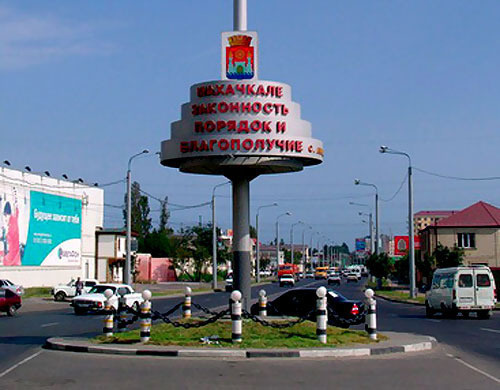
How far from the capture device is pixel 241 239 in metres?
23.1

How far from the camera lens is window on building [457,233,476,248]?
247 feet

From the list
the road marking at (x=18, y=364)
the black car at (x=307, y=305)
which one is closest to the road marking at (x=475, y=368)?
the black car at (x=307, y=305)

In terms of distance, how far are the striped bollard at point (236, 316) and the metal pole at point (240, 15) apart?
849 centimetres

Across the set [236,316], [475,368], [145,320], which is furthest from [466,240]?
[475,368]

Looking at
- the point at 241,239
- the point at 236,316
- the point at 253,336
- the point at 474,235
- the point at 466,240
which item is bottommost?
the point at 253,336

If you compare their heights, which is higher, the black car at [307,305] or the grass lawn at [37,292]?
the black car at [307,305]

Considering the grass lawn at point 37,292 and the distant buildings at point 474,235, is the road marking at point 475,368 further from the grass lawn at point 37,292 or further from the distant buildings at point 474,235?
the distant buildings at point 474,235

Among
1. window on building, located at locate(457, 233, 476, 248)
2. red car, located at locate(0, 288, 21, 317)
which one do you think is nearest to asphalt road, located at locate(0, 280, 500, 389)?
red car, located at locate(0, 288, 21, 317)

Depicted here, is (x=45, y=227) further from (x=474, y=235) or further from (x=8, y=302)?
(x=474, y=235)

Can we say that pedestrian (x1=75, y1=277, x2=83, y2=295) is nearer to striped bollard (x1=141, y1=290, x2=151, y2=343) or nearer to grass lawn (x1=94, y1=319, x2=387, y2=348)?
grass lawn (x1=94, y1=319, x2=387, y2=348)

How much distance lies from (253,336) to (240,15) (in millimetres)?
9425

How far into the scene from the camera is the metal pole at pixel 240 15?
2291 centimetres

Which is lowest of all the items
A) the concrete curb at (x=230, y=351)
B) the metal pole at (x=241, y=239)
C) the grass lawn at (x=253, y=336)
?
the concrete curb at (x=230, y=351)

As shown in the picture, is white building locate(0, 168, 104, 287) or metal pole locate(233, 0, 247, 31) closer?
metal pole locate(233, 0, 247, 31)
